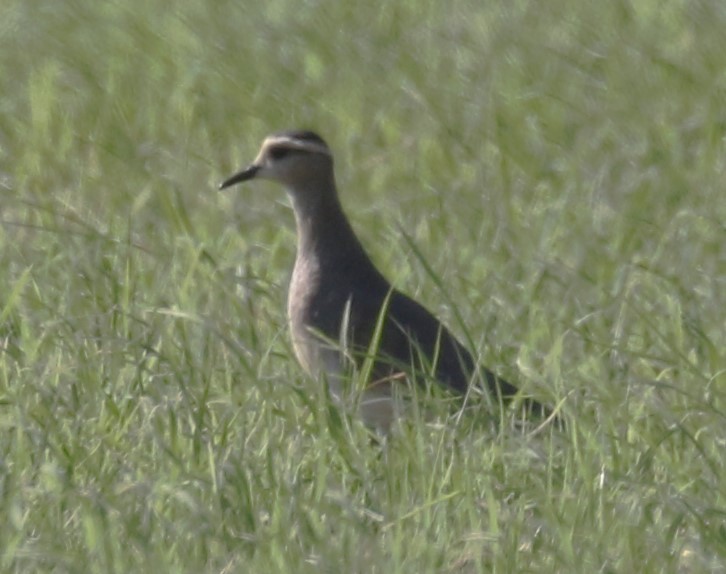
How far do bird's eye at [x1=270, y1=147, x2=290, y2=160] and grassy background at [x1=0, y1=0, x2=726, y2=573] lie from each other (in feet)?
1.49

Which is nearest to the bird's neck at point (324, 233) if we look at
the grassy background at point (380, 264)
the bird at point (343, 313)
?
the bird at point (343, 313)

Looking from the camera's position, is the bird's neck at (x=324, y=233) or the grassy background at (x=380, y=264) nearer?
the grassy background at (x=380, y=264)

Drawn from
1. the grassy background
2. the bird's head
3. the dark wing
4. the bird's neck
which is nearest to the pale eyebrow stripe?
the bird's head

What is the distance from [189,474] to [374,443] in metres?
0.95

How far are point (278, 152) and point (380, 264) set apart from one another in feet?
2.44

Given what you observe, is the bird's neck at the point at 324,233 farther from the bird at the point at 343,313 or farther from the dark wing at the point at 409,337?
the dark wing at the point at 409,337

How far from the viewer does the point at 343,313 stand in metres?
6.99

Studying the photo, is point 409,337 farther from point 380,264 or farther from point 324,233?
point 380,264

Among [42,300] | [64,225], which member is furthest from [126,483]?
[64,225]

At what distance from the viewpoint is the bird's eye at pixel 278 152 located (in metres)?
7.46

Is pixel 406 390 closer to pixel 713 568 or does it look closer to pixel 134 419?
pixel 134 419

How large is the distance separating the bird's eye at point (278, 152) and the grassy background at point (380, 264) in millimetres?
454

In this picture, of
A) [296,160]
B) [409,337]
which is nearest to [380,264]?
[296,160]

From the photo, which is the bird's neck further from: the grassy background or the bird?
the grassy background
